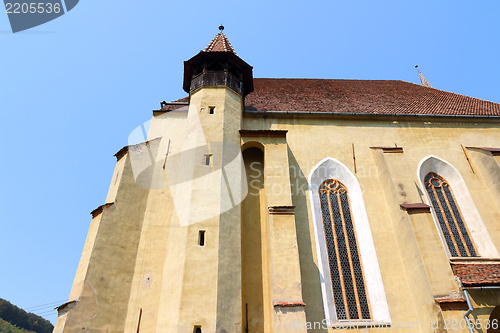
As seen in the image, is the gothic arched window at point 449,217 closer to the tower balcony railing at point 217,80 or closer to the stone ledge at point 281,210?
the stone ledge at point 281,210

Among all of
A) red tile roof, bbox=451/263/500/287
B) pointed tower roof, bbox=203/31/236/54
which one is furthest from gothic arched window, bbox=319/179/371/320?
pointed tower roof, bbox=203/31/236/54

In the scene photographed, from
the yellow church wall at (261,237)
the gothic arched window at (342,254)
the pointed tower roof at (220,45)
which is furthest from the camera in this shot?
the pointed tower roof at (220,45)

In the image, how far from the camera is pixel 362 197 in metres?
11.3

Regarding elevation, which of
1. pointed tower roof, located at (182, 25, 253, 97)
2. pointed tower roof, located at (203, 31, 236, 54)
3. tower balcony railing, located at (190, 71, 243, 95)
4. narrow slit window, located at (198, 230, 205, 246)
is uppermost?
pointed tower roof, located at (203, 31, 236, 54)

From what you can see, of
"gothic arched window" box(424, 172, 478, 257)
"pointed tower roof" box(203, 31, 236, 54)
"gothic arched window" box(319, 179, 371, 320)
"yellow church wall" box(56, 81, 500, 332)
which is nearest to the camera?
"yellow church wall" box(56, 81, 500, 332)

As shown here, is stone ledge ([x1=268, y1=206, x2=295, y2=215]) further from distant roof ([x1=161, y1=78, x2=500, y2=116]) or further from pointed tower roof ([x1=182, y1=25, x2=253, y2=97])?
pointed tower roof ([x1=182, y1=25, x2=253, y2=97])

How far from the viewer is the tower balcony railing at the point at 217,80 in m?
13.0

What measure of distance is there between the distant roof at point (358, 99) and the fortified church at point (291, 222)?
0.25 metres

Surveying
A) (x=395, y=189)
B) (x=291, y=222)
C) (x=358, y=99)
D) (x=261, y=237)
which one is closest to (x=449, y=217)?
(x=395, y=189)

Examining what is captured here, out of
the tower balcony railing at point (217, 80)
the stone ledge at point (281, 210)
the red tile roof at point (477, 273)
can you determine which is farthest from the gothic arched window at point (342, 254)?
the tower balcony railing at point (217, 80)

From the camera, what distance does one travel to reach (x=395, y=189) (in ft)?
34.2

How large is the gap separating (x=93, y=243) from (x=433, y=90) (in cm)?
1824

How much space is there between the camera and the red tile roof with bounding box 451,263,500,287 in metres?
8.34

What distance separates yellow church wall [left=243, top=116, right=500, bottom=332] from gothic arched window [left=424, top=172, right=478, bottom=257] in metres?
0.64
